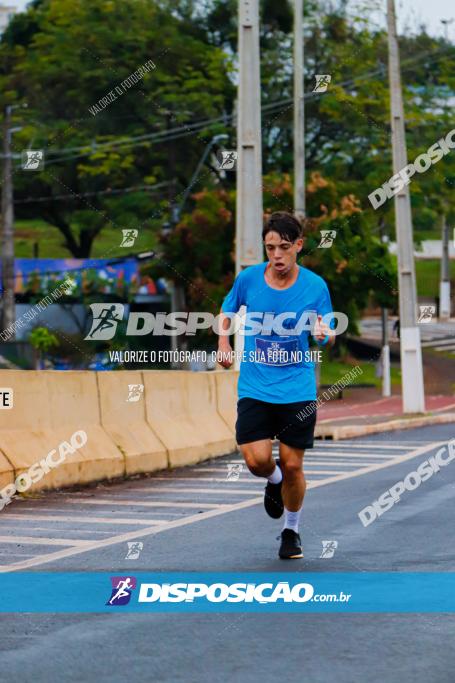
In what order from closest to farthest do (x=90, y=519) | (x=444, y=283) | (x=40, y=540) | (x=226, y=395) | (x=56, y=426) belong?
(x=40, y=540) < (x=90, y=519) < (x=56, y=426) < (x=226, y=395) < (x=444, y=283)

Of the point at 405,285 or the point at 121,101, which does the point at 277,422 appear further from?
the point at 121,101

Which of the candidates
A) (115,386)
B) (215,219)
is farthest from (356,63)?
(115,386)

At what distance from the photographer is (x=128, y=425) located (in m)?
16.6

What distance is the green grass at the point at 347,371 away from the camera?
5819cm

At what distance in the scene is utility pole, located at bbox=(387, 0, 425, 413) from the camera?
108 feet

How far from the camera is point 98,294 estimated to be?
6128cm

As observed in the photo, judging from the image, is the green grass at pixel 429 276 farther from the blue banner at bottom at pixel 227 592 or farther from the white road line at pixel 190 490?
the blue banner at bottom at pixel 227 592

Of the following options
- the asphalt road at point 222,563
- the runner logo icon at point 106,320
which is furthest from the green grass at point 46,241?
the asphalt road at point 222,563

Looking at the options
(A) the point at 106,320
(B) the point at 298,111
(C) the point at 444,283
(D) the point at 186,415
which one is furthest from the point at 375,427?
(C) the point at 444,283

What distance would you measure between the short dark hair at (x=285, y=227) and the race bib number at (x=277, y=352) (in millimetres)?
598

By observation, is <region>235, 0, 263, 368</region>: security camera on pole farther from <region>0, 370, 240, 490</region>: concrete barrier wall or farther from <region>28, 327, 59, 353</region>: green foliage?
<region>28, 327, 59, 353</region>: green foliage

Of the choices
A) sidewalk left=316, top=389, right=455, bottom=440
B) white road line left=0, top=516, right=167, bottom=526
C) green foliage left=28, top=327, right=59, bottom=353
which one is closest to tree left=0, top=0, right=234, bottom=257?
green foliage left=28, top=327, right=59, bottom=353

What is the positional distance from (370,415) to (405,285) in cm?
453

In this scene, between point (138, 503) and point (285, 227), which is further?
point (138, 503)
